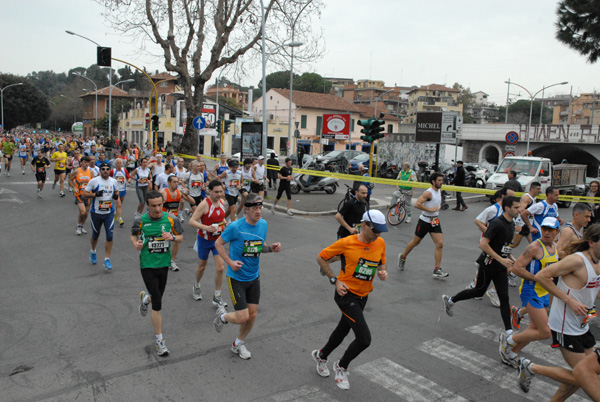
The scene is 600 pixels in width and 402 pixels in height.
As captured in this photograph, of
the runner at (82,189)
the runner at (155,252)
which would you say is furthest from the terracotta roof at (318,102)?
the runner at (155,252)

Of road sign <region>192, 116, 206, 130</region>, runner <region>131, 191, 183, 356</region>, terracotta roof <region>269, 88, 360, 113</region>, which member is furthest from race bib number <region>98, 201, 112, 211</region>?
terracotta roof <region>269, 88, 360, 113</region>

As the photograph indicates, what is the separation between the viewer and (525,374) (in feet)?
15.5

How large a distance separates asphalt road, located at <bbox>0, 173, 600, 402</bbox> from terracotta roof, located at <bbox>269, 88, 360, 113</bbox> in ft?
180

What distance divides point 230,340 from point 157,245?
4.77 ft

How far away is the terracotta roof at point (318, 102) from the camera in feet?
208

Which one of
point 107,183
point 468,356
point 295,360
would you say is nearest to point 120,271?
point 107,183

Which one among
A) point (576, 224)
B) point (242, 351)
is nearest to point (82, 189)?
point (242, 351)

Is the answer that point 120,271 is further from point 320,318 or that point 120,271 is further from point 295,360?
point 295,360

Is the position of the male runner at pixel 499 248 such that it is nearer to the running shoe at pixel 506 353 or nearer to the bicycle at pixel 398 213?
the running shoe at pixel 506 353

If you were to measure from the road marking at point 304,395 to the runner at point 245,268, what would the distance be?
33.9 inches

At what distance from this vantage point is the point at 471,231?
1419 centimetres

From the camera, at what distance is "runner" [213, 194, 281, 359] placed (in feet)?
17.7

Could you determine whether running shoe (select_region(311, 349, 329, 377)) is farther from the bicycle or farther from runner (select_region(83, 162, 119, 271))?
the bicycle

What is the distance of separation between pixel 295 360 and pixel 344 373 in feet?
2.42
